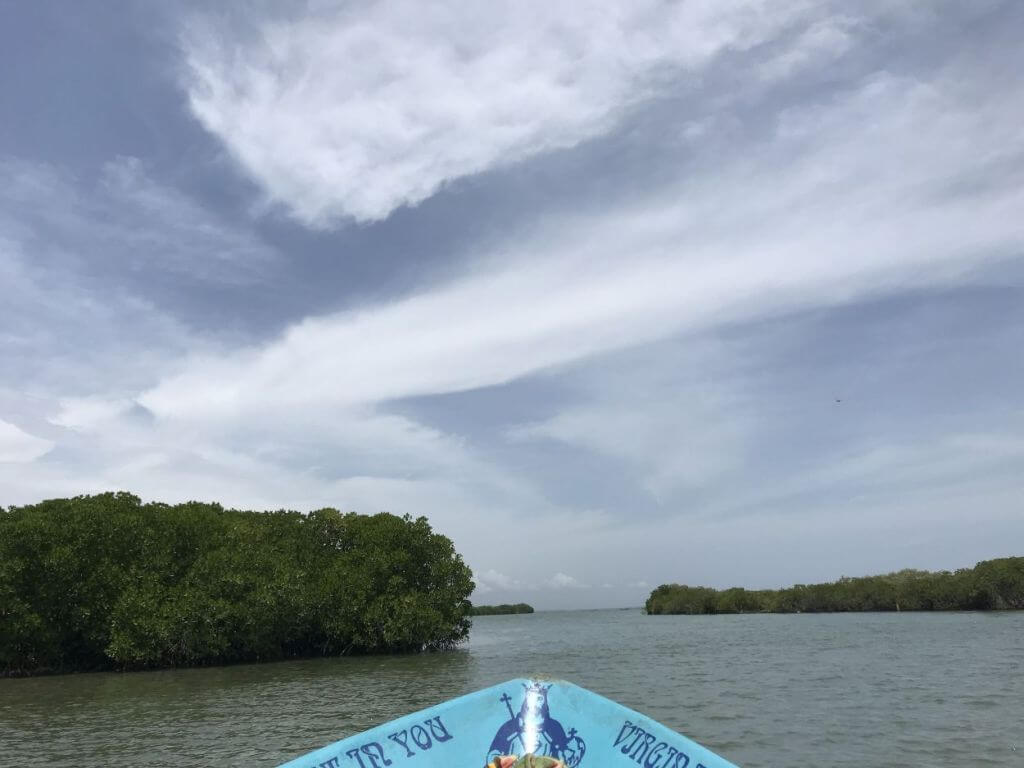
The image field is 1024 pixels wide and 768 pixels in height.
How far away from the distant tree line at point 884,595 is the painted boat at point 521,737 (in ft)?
240

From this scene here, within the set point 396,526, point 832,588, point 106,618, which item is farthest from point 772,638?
point 832,588

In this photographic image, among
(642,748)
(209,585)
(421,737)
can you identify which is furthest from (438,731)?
(209,585)

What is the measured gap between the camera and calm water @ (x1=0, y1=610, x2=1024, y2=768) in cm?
1362

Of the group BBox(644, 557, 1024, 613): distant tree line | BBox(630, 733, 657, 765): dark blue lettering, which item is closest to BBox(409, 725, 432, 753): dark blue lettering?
BBox(630, 733, 657, 765): dark blue lettering

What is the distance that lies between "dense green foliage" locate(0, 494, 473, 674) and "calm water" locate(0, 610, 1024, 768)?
6.66ft

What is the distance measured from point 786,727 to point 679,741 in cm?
1185

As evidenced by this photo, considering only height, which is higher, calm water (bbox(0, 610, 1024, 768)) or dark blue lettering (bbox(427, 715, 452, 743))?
dark blue lettering (bbox(427, 715, 452, 743))

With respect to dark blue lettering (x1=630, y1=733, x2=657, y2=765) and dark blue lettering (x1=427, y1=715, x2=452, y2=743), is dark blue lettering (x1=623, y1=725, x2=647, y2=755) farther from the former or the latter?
dark blue lettering (x1=427, y1=715, x2=452, y2=743)

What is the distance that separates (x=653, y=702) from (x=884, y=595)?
71.8 m

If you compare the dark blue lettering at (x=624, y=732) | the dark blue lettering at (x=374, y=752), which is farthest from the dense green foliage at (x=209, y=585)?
the dark blue lettering at (x=624, y=732)

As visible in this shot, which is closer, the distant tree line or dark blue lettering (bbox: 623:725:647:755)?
dark blue lettering (bbox: 623:725:647:755)

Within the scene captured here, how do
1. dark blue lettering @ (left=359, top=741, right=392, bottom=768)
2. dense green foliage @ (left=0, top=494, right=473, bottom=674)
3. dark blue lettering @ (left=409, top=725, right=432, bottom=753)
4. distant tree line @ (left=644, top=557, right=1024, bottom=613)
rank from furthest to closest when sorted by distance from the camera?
distant tree line @ (left=644, top=557, right=1024, bottom=613), dense green foliage @ (left=0, top=494, right=473, bottom=674), dark blue lettering @ (left=409, top=725, right=432, bottom=753), dark blue lettering @ (left=359, top=741, right=392, bottom=768)

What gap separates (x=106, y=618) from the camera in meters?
31.8

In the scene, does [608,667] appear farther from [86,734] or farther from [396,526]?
[86,734]
